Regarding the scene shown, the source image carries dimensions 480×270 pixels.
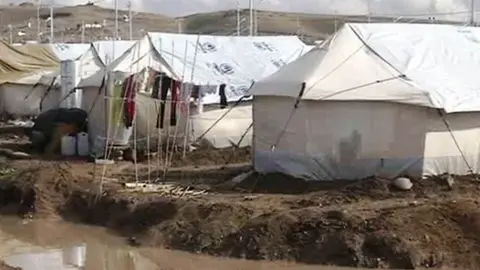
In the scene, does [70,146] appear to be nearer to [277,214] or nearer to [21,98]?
[277,214]

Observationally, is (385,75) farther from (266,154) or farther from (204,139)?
(204,139)

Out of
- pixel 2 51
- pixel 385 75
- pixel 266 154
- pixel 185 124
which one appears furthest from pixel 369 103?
pixel 2 51

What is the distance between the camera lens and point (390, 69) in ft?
52.0

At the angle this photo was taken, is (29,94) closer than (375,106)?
No

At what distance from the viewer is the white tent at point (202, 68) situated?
1991 cm

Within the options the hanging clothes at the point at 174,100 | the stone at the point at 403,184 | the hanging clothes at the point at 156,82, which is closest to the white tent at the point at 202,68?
the hanging clothes at the point at 156,82

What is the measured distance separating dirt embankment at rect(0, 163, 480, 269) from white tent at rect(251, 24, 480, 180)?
0.48m

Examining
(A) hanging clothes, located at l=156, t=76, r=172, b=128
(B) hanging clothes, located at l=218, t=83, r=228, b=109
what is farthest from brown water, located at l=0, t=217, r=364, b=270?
(B) hanging clothes, located at l=218, t=83, r=228, b=109

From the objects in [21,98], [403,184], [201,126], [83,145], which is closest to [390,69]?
[403,184]

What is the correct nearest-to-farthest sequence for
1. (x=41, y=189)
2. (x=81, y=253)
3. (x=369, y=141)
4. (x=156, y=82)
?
(x=81, y=253)
(x=369, y=141)
(x=41, y=189)
(x=156, y=82)

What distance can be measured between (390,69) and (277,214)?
4178mm

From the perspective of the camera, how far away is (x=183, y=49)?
72.6 ft

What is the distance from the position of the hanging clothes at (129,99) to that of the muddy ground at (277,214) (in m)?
1.95

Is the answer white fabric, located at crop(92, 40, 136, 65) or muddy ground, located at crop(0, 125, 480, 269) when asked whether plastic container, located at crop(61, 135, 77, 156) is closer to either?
muddy ground, located at crop(0, 125, 480, 269)
